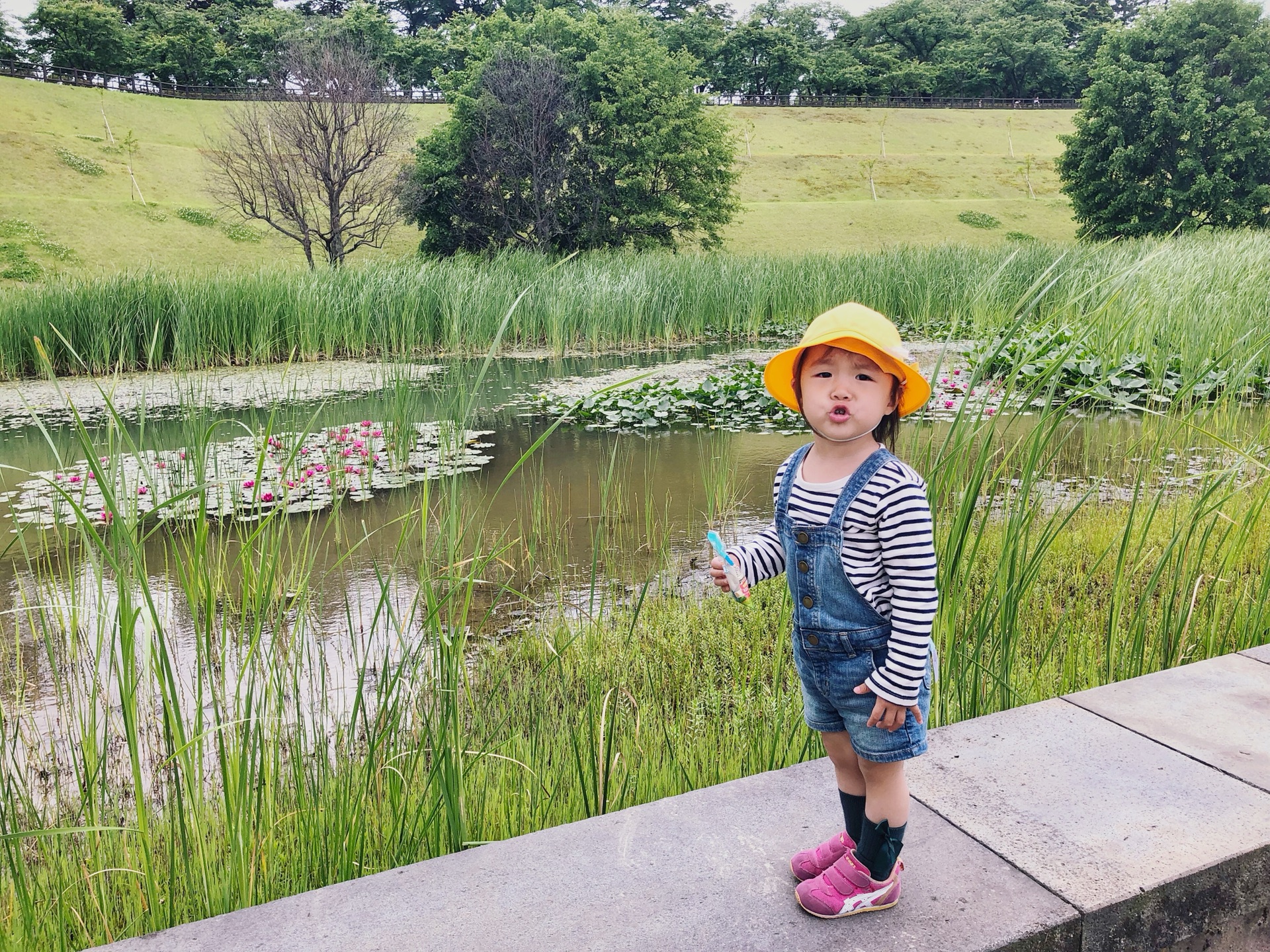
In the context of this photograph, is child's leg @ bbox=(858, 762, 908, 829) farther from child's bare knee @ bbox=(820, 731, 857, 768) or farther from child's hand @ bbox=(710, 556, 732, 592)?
child's hand @ bbox=(710, 556, 732, 592)

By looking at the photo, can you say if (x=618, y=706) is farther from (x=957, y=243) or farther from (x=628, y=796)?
(x=957, y=243)

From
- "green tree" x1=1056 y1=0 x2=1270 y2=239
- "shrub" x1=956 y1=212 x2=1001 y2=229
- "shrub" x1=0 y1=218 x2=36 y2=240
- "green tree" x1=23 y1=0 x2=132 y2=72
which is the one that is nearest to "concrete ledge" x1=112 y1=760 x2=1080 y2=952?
"shrub" x1=0 y1=218 x2=36 y2=240

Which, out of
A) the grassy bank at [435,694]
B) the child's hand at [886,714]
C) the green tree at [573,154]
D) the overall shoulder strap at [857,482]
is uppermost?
the green tree at [573,154]

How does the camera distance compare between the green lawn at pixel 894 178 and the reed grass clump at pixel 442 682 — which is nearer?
the reed grass clump at pixel 442 682

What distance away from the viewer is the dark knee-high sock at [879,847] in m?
1.26

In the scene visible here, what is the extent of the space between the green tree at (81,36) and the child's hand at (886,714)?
47.9m

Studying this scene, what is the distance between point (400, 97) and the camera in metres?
26.6

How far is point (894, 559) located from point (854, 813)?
1.33 feet

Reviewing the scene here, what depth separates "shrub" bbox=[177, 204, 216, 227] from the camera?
89.9 feet

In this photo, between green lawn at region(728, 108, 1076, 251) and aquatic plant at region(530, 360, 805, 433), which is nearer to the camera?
aquatic plant at region(530, 360, 805, 433)

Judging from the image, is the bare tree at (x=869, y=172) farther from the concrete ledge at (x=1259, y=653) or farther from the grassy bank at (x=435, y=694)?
the concrete ledge at (x=1259, y=653)

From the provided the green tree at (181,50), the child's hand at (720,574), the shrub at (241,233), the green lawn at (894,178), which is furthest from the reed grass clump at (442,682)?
the green tree at (181,50)

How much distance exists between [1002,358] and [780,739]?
631 cm

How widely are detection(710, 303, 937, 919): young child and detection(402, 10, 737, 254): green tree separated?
21559 millimetres
